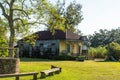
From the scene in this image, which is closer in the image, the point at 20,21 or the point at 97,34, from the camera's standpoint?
the point at 20,21

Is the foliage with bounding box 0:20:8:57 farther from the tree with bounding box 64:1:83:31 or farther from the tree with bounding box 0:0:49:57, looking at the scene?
the tree with bounding box 64:1:83:31

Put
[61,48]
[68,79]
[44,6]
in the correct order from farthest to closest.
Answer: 1. [61,48]
2. [44,6]
3. [68,79]

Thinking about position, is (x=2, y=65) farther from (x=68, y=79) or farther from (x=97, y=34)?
(x=97, y=34)

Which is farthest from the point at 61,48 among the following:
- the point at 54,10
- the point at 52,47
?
the point at 54,10

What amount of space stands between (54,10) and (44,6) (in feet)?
3.73

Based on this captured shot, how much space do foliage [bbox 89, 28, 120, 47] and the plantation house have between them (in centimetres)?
5354

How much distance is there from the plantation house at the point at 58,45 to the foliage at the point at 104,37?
176 ft

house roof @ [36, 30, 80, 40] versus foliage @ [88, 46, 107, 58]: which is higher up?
house roof @ [36, 30, 80, 40]

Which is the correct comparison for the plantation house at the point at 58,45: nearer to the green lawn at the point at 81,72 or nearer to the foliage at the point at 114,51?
the foliage at the point at 114,51

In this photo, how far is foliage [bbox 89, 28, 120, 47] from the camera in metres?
112

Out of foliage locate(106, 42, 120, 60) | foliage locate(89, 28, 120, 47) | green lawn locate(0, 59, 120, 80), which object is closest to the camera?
green lawn locate(0, 59, 120, 80)

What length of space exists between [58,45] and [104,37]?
6339cm

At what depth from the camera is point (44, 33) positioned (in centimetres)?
5847

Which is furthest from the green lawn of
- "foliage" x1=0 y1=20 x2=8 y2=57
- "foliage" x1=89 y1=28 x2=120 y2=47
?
"foliage" x1=89 y1=28 x2=120 y2=47
